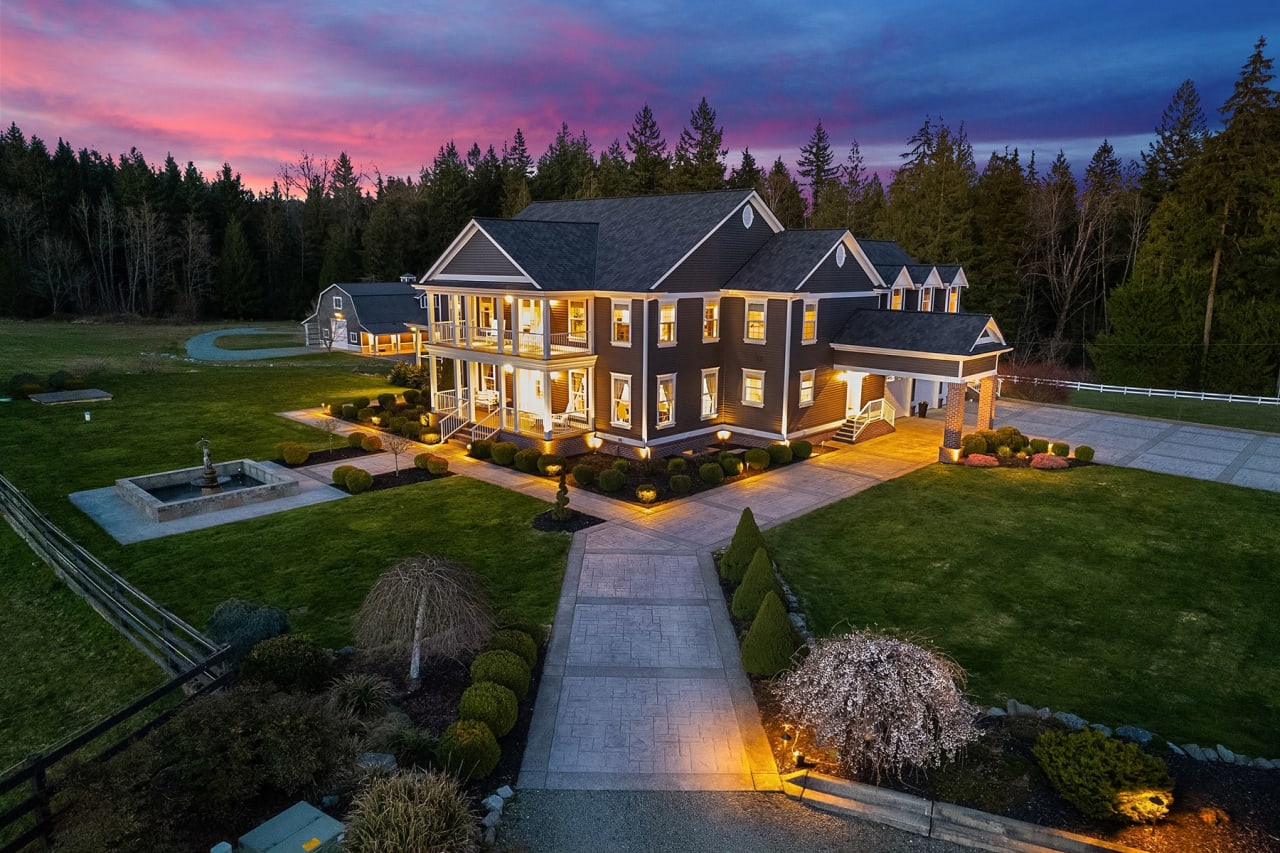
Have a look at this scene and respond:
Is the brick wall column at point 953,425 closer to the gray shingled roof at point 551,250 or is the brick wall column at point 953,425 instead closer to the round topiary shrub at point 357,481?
the gray shingled roof at point 551,250

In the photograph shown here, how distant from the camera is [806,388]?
30.3m

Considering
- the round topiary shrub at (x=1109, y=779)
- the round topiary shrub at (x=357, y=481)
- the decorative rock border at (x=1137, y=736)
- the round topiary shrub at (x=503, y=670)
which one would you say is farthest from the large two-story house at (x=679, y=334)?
the round topiary shrub at (x=1109, y=779)

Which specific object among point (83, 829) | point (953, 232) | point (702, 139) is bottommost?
point (83, 829)

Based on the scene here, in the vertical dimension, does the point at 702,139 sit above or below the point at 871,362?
above

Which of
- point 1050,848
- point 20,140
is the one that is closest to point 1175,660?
point 1050,848

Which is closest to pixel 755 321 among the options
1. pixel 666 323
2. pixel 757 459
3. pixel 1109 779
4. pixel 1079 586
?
pixel 666 323

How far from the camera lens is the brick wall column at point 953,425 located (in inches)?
1123

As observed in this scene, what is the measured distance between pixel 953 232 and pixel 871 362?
33.6 meters

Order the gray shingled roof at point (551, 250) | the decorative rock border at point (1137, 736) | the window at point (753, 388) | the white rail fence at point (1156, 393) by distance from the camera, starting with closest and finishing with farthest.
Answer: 1. the decorative rock border at point (1137, 736)
2. the gray shingled roof at point (551, 250)
3. the window at point (753, 388)
4. the white rail fence at point (1156, 393)

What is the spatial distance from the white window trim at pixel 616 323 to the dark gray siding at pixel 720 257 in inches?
57.8

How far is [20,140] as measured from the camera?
78.6m

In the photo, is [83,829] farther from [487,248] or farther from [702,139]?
[702,139]

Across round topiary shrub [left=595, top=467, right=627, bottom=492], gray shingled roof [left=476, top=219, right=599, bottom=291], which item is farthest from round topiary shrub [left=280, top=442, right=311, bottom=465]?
round topiary shrub [left=595, top=467, right=627, bottom=492]

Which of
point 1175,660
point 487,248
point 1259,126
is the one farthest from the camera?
point 1259,126
